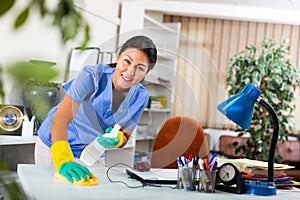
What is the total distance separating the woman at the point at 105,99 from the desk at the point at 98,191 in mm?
108

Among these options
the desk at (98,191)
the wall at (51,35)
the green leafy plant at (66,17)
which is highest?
the wall at (51,35)

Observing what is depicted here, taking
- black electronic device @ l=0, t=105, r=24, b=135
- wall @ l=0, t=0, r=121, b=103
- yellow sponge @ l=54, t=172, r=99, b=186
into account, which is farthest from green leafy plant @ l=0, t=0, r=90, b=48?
black electronic device @ l=0, t=105, r=24, b=135

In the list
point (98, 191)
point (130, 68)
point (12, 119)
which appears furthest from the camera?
point (12, 119)

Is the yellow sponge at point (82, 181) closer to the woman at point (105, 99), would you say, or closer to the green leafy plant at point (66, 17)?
the woman at point (105, 99)

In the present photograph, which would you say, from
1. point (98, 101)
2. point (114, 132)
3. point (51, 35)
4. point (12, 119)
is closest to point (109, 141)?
point (114, 132)

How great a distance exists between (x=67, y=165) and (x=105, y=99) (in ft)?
1.07

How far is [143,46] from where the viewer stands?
1.76 metres

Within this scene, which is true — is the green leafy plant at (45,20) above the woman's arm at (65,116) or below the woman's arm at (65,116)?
above

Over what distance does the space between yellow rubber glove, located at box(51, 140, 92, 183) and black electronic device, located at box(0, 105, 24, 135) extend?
1460 millimetres

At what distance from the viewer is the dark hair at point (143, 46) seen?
5.76 feet

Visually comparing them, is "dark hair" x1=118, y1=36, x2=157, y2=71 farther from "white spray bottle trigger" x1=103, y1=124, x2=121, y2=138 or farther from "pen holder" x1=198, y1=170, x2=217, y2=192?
"pen holder" x1=198, y1=170, x2=217, y2=192

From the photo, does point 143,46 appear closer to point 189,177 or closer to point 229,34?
point 189,177

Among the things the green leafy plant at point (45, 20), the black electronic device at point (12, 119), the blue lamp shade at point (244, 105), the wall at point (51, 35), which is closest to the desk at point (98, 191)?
the blue lamp shade at point (244, 105)

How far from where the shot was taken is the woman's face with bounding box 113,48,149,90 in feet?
5.67
